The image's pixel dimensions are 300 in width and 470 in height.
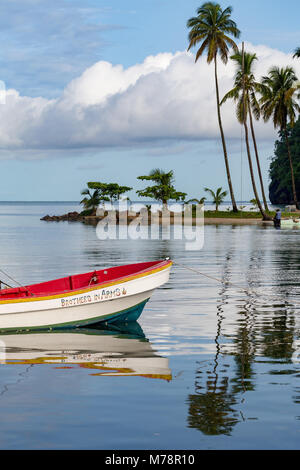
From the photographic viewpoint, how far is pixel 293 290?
2253cm

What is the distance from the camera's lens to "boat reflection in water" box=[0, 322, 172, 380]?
38.9 ft

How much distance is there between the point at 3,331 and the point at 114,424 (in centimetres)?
710

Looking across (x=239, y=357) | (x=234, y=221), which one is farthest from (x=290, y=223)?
(x=239, y=357)

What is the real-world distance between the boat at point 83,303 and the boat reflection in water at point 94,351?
23cm

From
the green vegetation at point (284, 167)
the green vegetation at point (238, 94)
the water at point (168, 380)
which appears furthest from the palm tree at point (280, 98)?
the water at point (168, 380)

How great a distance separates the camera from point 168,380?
1095cm

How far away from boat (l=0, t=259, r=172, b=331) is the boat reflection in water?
8.9 inches

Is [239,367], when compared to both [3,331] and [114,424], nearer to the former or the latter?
[114,424]

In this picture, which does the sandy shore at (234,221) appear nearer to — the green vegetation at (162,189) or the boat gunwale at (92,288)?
the green vegetation at (162,189)

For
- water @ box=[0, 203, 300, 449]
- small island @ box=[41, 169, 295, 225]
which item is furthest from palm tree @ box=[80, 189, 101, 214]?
water @ box=[0, 203, 300, 449]

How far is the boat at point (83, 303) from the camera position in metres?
15.3

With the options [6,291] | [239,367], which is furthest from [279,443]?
[6,291]

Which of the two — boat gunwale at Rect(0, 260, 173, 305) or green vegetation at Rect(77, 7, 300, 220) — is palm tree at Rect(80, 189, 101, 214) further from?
boat gunwale at Rect(0, 260, 173, 305)

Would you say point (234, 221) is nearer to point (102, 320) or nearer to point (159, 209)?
point (159, 209)
